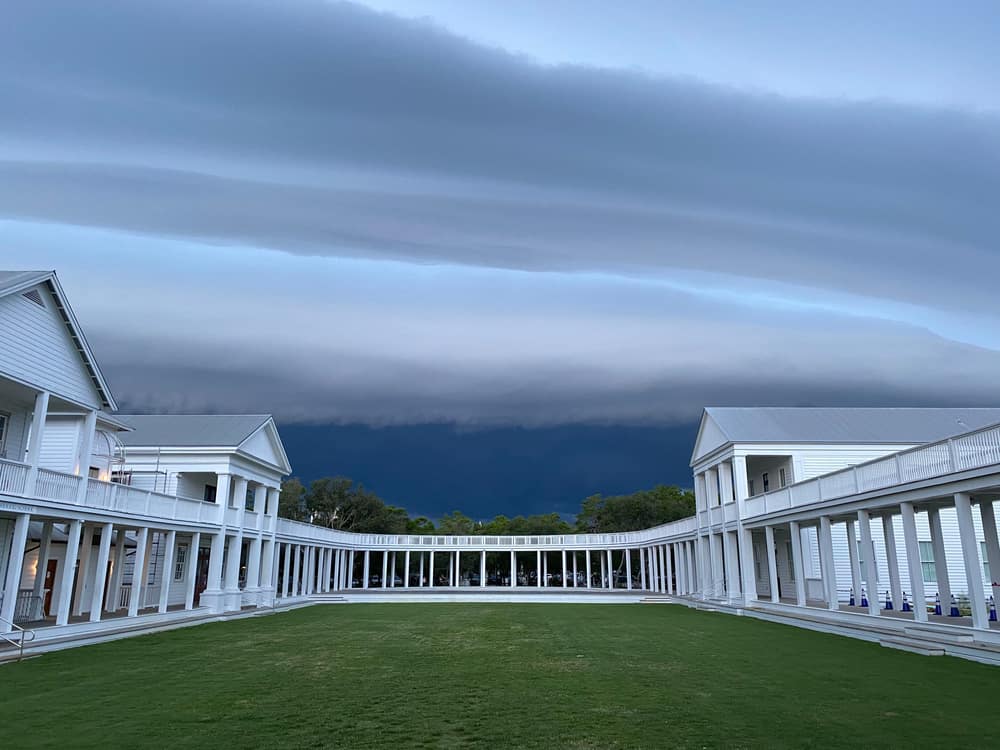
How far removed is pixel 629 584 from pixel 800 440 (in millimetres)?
23220

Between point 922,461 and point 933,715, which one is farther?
point 922,461

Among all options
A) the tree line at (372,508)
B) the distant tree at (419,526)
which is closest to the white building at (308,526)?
the tree line at (372,508)

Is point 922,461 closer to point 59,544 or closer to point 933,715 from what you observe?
point 933,715

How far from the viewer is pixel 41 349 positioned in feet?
59.7

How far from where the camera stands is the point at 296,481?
241ft

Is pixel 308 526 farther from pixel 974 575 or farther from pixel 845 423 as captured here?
pixel 974 575

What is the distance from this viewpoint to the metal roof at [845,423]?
32.9 metres

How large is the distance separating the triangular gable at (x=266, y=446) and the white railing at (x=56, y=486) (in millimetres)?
11911

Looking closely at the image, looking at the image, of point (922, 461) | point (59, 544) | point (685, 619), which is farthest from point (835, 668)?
point (59, 544)

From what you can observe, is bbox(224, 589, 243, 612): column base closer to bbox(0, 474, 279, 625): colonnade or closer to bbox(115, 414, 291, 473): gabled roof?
bbox(0, 474, 279, 625): colonnade

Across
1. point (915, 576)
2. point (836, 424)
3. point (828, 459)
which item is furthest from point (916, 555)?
point (836, 424)

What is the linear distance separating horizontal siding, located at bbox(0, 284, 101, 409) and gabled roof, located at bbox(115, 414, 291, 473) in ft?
33.8

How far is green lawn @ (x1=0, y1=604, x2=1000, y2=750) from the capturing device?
7.80 m

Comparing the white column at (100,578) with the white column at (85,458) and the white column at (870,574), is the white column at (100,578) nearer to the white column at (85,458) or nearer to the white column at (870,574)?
the white column at (85,458)
